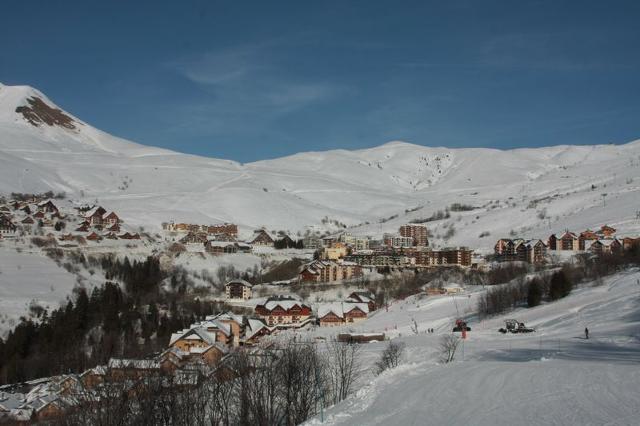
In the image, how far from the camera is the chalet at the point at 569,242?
79.4 metres

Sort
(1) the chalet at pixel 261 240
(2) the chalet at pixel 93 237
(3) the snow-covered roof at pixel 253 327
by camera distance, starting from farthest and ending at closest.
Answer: (1) the chalet at pixel 261 240, (2) the chalet at pixel 93 237, (3) the snow-covered roof at pixel 253 327

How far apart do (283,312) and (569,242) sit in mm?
43161

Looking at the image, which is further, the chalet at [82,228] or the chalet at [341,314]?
the chalet at [82,228]

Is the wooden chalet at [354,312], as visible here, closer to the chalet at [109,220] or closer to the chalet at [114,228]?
the chalet at [114,228]

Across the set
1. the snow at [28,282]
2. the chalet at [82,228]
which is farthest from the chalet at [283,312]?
the chalet at [82,228]

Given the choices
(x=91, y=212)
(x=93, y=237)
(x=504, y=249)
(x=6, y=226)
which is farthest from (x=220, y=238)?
(x=504, y=249)

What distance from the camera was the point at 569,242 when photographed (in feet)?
263

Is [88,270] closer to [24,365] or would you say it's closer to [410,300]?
[24,365]

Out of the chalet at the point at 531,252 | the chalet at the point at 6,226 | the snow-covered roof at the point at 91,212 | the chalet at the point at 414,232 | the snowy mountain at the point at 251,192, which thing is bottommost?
the chalet at the point at 531,252

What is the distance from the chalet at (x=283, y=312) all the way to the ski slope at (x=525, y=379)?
758 inches

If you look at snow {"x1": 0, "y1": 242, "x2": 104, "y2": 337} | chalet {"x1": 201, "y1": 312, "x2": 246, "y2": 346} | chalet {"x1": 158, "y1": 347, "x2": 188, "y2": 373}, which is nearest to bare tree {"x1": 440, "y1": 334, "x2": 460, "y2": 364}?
chalet {"x1": 158, "y1": 347, "x2": 188, "y2": 373}

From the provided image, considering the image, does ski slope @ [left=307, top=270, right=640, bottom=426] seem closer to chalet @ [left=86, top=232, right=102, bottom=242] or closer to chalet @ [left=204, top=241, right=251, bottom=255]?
chalet @ [left=86, top=232, right=102, bottom=242]

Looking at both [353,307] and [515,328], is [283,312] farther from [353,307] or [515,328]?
[515,328]

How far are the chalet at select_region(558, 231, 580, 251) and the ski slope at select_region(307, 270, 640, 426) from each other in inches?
1827
